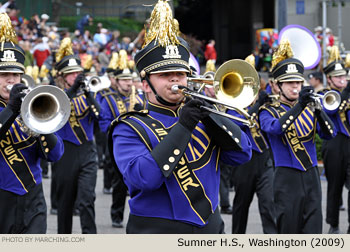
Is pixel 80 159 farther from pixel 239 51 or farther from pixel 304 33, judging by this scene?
pixel 239 51

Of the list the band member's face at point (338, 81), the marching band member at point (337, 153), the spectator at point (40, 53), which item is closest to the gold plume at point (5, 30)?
the marching band member at point (337, 153)

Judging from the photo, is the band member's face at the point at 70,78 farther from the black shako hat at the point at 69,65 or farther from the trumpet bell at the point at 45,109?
the trumpet bell at the point at 45,109

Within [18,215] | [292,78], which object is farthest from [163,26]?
[292,78]

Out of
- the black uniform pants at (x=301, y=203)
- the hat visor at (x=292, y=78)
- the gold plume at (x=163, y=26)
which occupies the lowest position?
the black uniform pants at (x=301, y=203)

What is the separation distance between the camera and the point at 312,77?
13.6 metres

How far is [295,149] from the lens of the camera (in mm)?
7949

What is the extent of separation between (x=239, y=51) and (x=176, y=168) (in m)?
35.7

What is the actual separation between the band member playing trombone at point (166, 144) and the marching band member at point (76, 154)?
4.40 meters

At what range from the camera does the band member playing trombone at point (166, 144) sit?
15.4ft

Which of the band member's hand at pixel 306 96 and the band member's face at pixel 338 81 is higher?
the band member's hand at pixel 306 96

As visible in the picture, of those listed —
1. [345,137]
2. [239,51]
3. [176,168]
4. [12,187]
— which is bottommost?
[239,51]

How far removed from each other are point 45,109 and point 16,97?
0.27 m

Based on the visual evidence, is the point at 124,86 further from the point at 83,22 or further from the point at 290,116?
the point at 83,22

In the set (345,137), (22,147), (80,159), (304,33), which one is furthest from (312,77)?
(22,147)
